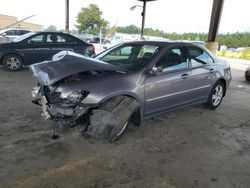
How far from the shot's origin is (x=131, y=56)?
485 cm

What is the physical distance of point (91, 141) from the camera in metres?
3.97

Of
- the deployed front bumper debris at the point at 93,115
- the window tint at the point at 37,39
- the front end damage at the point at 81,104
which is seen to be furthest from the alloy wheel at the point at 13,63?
the deployed front bumper debris at the point at 93,115

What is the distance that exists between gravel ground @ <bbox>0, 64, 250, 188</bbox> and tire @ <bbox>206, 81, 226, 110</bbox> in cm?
56

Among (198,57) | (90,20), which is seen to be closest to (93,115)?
(198,57)

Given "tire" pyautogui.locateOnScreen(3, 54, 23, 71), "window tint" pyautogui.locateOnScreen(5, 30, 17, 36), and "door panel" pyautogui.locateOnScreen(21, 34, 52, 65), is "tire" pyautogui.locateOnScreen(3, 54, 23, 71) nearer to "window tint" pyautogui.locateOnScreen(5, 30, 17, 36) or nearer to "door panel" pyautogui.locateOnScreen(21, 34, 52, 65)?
"door panel" pyautogui.locateOnScreen(21, 34, 52, 65)

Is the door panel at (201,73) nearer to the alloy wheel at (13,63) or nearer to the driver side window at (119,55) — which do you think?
the driver side window at (119,55)

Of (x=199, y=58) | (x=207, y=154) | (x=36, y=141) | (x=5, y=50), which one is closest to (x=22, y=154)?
(x=36, y=141)

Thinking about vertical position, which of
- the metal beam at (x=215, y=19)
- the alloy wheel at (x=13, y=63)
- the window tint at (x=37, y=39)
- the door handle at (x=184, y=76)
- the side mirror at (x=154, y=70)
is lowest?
the alloy wheel at (x=13, y=63)

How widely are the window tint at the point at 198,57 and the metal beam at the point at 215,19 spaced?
218 inches

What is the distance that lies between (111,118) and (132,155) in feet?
1.93

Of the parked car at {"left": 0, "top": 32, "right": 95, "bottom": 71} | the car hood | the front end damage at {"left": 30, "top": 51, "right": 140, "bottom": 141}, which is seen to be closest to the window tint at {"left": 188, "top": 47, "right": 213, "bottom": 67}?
the car hood

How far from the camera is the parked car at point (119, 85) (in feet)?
11.9

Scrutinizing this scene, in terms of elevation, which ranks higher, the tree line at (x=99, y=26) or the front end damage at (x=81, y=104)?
the tree line at (x=99, y=26)

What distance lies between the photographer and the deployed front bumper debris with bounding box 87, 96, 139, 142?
3.63 meters
